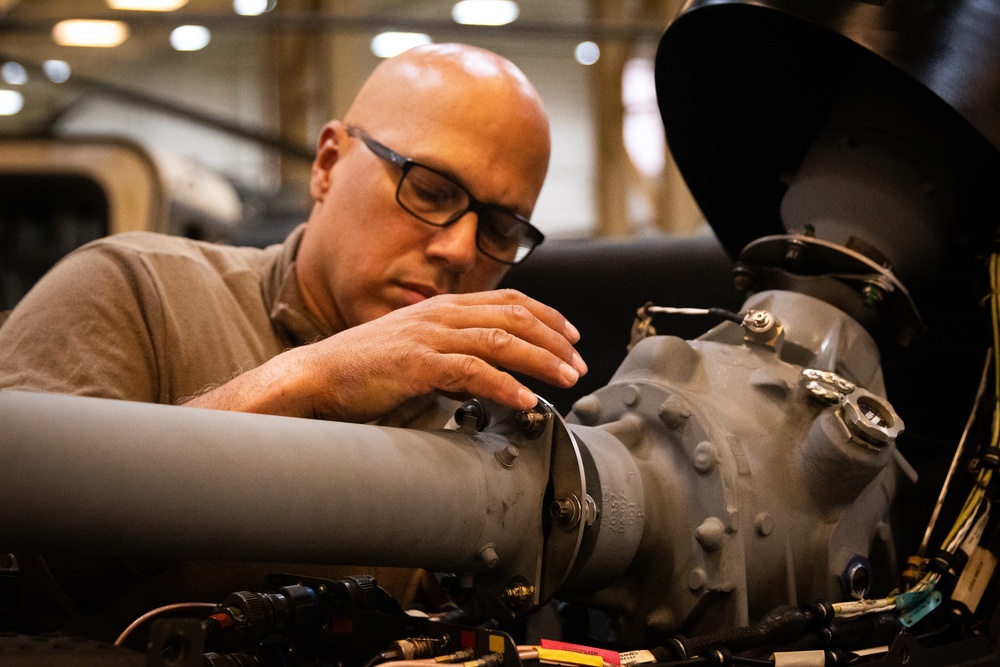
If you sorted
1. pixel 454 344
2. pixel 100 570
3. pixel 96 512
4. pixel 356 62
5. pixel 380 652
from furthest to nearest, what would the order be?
pixel 356 62 → pixel 100 570 → pixel 454 344 → pixel 380 652 → pixel 96 512

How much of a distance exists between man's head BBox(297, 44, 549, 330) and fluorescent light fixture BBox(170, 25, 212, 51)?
315 inches

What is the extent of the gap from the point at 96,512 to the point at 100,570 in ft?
1.57

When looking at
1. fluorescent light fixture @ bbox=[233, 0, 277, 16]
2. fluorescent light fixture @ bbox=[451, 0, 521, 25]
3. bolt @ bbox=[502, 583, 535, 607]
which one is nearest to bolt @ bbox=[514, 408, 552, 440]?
bolt @ bbox=[502, 583, 535, 607]

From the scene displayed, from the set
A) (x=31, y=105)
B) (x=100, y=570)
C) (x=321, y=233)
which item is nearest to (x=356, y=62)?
(x=31, y=105)

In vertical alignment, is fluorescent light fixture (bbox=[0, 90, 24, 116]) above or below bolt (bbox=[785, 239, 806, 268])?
below

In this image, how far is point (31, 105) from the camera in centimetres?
1069

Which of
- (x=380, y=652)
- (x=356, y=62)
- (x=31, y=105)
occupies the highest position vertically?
(x=380, y=652)

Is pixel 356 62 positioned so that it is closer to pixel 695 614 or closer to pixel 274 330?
pixel 274 330

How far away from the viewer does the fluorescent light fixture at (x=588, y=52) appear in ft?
28.6

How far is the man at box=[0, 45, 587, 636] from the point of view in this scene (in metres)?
0.93

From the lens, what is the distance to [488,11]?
8.48m

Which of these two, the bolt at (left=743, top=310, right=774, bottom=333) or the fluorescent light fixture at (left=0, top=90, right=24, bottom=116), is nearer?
the bolt at (left=743, top=310, right=774, bottom=333)

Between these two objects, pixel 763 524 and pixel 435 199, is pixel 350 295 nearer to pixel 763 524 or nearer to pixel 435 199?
pixel 435 199

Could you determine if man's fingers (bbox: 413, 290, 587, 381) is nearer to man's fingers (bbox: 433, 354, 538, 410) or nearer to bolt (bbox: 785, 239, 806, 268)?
man's fingers (bbox: 433, 354, 538, 410)
